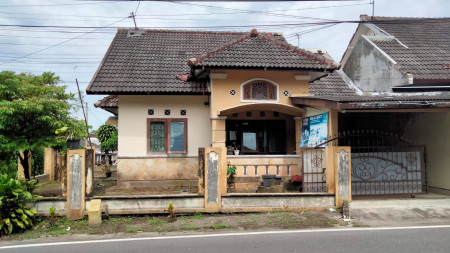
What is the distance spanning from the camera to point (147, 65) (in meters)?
13.5

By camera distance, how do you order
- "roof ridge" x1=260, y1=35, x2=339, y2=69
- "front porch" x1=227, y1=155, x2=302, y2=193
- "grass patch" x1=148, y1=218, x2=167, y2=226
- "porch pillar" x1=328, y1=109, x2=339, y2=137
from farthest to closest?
1. "roof ridge" x1=260, y1=35, x2=339, y2=69
2. "front porch" x1=227, y1=155, x2=302, y2=193
3. "porch pillar" x1=328, y1=109, x2=339, y2=137
4. "grass patch" x1=148, y1=218, x2=167, y2=226

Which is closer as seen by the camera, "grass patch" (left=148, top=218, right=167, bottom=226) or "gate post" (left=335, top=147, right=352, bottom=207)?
"grass patch" (left=148, top=218, right=167, bottom=226)

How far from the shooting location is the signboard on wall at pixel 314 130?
1013cm

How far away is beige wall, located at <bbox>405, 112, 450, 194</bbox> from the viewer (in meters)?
10.3

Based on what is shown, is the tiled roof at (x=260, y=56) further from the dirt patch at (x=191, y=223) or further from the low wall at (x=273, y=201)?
the dirt patch at (x=191, y=223)

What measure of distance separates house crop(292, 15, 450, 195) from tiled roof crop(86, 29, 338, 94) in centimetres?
164

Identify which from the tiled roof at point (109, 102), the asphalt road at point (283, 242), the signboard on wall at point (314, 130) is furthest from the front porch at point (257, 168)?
the tiled roof at point (109, 102)

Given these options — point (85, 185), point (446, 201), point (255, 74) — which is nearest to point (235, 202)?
point (85, 185)

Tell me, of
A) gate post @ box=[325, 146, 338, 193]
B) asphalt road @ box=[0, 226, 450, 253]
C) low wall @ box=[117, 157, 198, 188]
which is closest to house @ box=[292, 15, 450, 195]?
gate post @ box=[325, 146, 338, 193]

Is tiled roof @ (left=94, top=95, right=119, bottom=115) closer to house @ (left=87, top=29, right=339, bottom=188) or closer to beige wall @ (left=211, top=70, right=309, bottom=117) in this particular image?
house @ (left=87, top=29, right=339, bottom=188)

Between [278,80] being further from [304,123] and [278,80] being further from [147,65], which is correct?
[147,65]

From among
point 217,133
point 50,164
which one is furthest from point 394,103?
point 50,164

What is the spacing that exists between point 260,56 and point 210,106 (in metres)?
2.60

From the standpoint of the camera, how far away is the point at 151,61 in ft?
45.6
